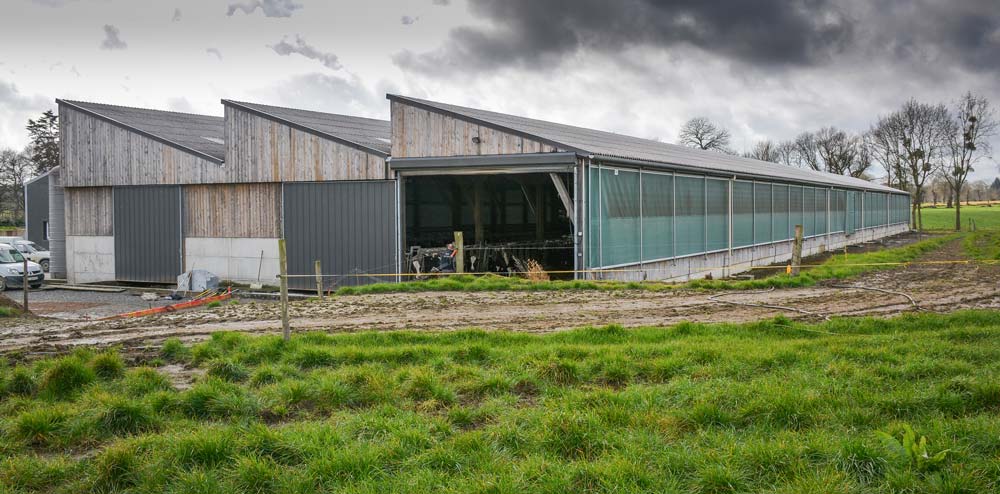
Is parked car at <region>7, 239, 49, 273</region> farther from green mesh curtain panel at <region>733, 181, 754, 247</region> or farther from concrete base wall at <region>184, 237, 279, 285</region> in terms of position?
green mesh curtain panel at <region>733, 181, 754, 247</region>

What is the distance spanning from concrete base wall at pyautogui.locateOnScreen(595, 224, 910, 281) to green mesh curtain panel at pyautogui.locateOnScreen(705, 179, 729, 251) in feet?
1.35

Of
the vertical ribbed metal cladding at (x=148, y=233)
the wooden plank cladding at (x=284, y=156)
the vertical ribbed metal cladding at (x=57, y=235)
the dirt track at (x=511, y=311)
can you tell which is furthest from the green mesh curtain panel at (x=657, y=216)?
the vertical ribbed metal cladding at (x=57, y=235)

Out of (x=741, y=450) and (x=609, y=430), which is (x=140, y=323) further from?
(x=741, y=450)

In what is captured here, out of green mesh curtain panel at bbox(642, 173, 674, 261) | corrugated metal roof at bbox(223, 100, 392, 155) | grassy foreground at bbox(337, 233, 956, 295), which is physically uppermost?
corrugated metal roof at bbox(223, 100, 392, 155)

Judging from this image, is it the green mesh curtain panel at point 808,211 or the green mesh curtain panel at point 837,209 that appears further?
the green mesh curtain panel at point 837,209

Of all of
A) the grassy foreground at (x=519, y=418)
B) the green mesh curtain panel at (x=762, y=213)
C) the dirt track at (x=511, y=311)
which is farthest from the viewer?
the green mesh curtain panel at (x=762, y=213)

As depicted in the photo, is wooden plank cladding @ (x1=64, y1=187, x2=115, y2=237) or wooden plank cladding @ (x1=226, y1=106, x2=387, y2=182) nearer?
wooden plank cladding @ (x1=226, y1=106, x2=387, y2=182)

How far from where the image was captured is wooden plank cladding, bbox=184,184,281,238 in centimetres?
2573

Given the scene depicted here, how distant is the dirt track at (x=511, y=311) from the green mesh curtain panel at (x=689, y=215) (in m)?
7.37

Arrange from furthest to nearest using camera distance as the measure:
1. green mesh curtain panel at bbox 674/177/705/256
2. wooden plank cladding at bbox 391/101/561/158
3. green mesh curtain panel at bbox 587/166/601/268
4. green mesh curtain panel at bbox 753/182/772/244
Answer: green mesh curtain panel at bbox 753/182/772/244, green mesh curtain panel at bbox 674/177/705/256, wooden plank cladding at bbox 391/101/561/158, green mesh curtain panel at bbox 587/166/601/268

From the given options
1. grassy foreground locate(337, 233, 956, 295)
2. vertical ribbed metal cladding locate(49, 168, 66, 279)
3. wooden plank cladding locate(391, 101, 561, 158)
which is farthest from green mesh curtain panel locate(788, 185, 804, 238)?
vertical ribbed metal cladding locate(49, 168, 66, 279)

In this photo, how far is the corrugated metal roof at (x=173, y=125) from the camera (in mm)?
28688

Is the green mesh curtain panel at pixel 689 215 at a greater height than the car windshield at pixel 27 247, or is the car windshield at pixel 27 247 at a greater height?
the green mesh curtain panel at pixel 689 215

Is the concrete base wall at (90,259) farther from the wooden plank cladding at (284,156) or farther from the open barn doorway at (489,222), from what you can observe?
the open barn doorway at (489,222)
